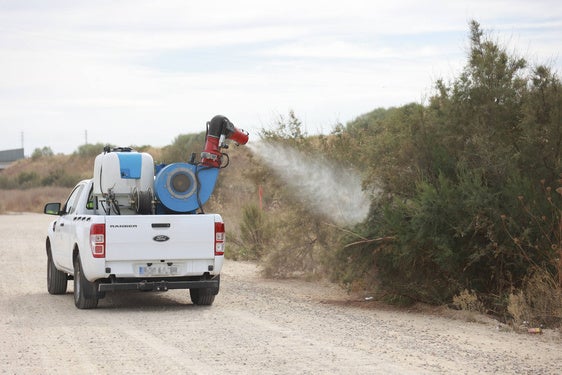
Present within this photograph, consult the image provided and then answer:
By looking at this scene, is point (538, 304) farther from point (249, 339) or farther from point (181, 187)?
point (181, 187)

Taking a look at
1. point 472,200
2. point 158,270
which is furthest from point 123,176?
point 472,200

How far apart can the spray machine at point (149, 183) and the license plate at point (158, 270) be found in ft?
3.19

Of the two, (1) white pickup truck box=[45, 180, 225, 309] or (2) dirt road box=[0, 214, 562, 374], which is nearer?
(2) dirt road box=[0, 214, 562, 374]

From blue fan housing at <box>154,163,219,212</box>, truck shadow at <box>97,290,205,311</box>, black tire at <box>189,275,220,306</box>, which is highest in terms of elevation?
blue fan housing at <box>154,163,219,212</box>

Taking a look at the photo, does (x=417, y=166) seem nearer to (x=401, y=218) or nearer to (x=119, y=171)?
(x=401, y=218)

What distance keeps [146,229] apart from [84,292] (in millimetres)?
1371

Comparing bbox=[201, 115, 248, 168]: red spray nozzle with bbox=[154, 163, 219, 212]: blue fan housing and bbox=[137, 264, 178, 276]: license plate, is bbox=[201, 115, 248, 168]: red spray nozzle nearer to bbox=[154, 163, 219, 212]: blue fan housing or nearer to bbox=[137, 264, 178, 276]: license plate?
bbox=[154, 163, 219, 212]: blue fan housing

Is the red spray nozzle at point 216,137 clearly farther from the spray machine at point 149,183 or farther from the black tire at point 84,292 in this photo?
the black tire at point 84,292

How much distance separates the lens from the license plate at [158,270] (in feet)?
47.9

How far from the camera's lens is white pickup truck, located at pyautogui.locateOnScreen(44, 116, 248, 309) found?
1442cm

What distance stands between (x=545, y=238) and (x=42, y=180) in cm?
8452

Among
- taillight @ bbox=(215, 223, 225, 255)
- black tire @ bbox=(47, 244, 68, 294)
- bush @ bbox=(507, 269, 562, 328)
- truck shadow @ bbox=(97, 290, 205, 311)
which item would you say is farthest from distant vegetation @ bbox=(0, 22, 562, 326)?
black tire @ bbox=(47, 244, 68, 294)

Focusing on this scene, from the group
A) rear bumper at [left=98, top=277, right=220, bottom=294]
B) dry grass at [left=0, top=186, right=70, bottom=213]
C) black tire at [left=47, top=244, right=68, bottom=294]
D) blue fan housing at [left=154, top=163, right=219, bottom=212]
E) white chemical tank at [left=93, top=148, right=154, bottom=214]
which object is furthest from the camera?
dry grass at [left=0, top=186, right=70, bottom=213]

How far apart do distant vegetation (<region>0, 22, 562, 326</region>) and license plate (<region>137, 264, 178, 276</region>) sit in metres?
2.67
